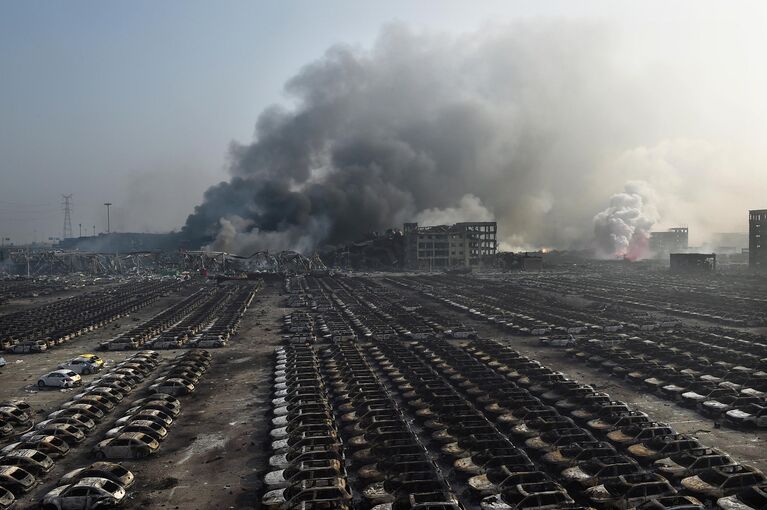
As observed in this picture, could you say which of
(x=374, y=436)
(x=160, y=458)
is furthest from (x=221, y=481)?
(x=374, y=436)

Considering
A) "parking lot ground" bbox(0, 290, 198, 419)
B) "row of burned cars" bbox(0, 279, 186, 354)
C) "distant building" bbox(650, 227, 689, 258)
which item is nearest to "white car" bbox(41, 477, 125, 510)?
"parking lot ground" bbox(0, 290, 198, 419)

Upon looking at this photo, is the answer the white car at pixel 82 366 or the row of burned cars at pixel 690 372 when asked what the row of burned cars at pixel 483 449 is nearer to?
the row of burned cars at pixel 690 372

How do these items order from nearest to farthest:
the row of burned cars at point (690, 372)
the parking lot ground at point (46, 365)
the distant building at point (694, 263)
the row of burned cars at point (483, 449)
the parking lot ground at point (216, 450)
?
the row of burned cars at point (483, 449) < the parking lot ground at point (216, 450) < the row of burned cars at point (690, 372) < the parking lot ground at point (46, 365) < the distant building at point (694, 263)

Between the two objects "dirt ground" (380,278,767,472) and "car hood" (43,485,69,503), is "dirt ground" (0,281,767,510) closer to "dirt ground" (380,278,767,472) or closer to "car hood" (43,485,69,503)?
"dirt ground" (380,278,767,472)

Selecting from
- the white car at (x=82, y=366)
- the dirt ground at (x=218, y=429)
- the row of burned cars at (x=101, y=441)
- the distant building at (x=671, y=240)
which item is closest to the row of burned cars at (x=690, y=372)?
the dirt ground at (x=218, y=429)

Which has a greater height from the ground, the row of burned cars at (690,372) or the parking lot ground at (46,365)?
the row of burned cars at (690,372)

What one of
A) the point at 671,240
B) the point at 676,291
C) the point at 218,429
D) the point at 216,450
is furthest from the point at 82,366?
the point at 671,240

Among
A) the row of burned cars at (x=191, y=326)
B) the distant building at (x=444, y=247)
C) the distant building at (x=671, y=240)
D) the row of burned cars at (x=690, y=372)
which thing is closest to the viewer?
the row of burned cars at (x=690, y=372)

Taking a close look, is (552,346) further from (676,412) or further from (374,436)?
(374,436)

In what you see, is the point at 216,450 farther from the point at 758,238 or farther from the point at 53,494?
the point at 758,238
